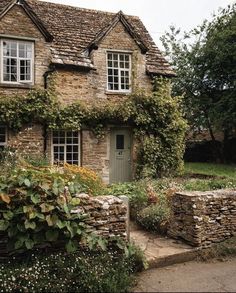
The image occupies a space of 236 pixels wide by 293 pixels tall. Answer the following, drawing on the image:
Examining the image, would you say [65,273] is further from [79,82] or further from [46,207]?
[79,82]

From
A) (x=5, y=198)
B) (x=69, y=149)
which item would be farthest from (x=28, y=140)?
(x=5, y=198)

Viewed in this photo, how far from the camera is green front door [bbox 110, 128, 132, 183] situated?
54.6ft

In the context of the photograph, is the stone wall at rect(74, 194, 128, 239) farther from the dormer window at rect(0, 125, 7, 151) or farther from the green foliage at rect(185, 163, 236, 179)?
the green foliage at rect(185, 163, 236, 179)

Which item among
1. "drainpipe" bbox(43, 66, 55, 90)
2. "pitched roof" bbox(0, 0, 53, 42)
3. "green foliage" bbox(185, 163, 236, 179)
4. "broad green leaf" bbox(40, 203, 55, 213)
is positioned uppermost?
"pitched roof" bbox(0, 0, 53, 42)

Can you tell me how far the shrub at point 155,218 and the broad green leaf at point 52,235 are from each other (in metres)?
3.33

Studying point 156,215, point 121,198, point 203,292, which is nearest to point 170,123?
point 156,215

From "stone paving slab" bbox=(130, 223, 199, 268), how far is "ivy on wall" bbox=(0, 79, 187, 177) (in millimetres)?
7742

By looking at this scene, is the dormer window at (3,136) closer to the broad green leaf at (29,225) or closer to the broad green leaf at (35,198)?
the broad green leaf at (35,198)

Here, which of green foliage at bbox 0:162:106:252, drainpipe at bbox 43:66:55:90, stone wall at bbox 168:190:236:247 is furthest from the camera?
drainpipe at bbox 43:66:55:90

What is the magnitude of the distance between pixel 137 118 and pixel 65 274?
36.9ft

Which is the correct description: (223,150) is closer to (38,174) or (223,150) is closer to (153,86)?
(153,86)

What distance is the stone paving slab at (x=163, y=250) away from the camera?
6.79 m

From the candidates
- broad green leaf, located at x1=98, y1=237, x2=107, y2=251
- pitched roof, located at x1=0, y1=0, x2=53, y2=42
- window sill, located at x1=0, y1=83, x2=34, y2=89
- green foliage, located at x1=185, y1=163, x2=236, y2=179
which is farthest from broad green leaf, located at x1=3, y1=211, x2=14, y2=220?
green foliage, located at x1=185, y1=163, x2=236, y2=179

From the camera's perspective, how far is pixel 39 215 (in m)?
5.67
